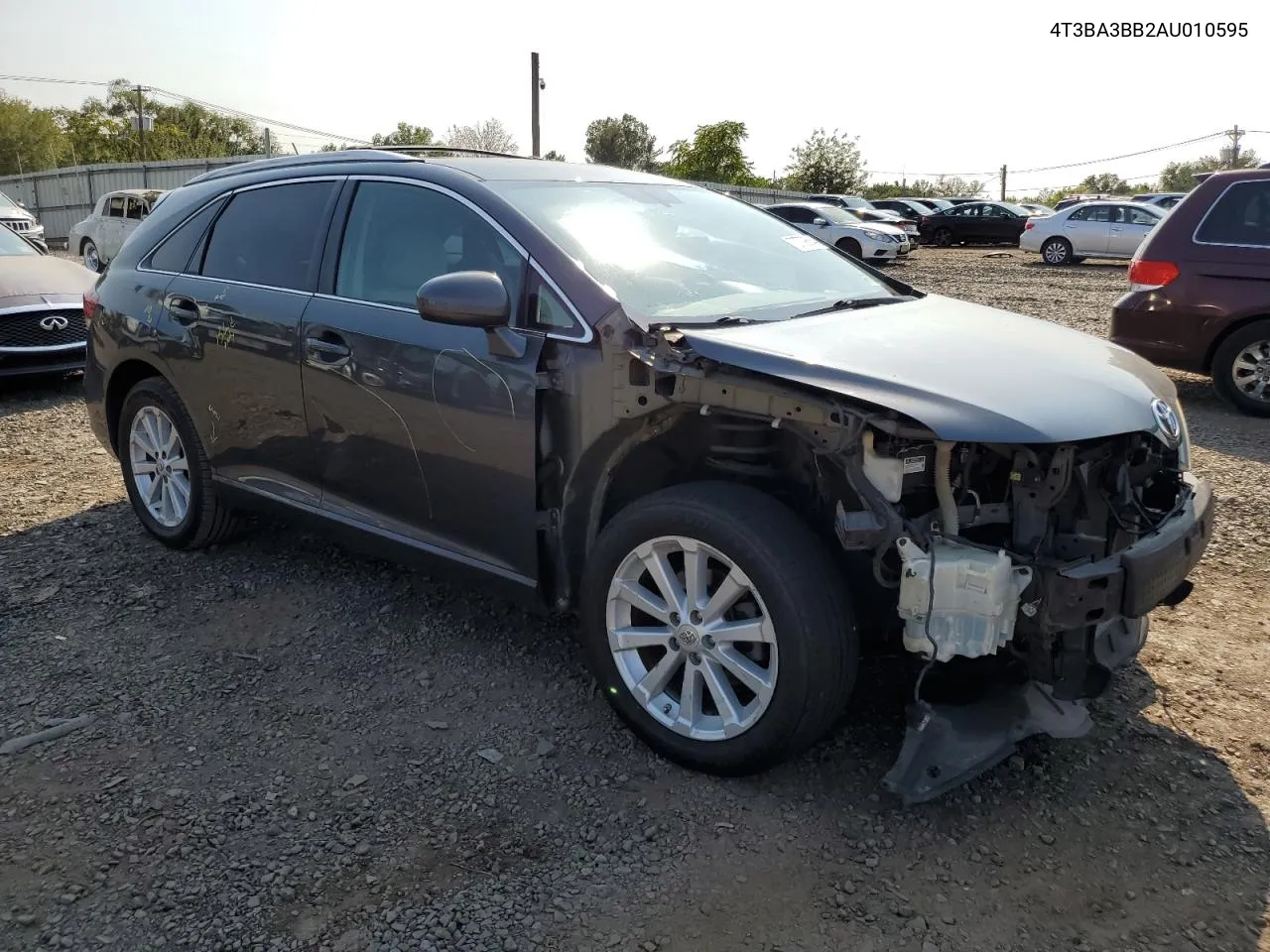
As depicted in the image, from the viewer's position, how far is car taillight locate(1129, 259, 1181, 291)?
7270 mm

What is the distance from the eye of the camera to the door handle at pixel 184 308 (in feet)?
14.3

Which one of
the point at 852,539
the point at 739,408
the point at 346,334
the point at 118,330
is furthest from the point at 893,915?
the point at 118,330

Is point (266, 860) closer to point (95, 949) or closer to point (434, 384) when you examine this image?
point (95, 949)

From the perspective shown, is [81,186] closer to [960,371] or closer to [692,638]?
[692,638]

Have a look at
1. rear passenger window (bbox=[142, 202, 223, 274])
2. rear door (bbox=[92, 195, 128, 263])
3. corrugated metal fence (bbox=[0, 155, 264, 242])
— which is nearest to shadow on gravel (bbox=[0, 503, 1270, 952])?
rear passenger window (bbox=[142, 202, 223, 274])

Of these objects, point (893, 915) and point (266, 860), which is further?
point (266, 860)

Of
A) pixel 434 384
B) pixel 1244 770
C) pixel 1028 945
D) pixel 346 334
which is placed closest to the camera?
pixel 1028 945

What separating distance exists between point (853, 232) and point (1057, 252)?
459 cm

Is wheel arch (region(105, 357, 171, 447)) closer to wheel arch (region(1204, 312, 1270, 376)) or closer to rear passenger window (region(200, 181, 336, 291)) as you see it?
rear passenger window (region(200, 181, 336, 291))

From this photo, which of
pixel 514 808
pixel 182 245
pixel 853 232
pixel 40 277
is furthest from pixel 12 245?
pixel 853 232

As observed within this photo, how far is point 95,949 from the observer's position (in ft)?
7.68

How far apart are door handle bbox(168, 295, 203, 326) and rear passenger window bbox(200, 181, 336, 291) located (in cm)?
15

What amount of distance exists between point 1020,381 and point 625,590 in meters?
1.26

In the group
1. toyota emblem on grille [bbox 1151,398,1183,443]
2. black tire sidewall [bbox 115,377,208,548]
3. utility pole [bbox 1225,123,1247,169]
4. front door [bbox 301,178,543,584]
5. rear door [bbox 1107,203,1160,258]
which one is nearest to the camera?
toyota emblem on grille [bbox 1151,398,1183,443]
